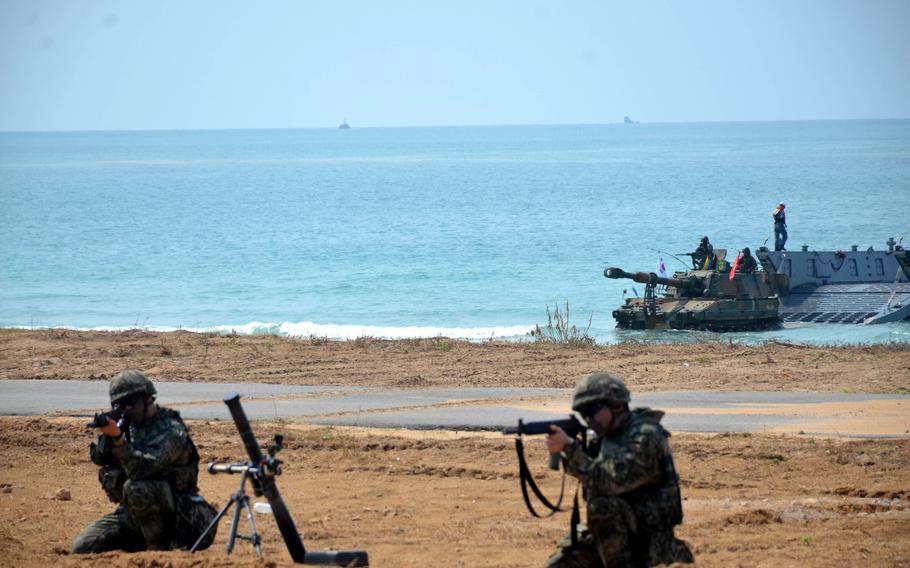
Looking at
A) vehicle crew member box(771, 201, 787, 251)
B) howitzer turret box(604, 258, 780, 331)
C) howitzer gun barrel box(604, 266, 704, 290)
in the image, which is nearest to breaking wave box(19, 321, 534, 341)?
howitzer turret box(604, 258, 780, 331)

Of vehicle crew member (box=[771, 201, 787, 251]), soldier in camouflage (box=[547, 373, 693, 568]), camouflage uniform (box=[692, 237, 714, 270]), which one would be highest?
vehicle crew member (box=[771, 201, 787, 251])

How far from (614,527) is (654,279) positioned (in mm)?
25792

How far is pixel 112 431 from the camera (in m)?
8.37

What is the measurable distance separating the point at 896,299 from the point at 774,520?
2575 cm

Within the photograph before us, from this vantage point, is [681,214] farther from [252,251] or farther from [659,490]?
[659,490]

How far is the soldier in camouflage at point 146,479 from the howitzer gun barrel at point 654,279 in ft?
76.6

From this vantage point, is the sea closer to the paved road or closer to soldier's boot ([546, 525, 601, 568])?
the paved road

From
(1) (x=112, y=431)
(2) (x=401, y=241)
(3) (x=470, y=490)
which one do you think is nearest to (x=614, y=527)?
(1) (x=112, y=431)

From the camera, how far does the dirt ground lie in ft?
30.3

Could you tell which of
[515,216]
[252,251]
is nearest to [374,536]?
[252,251]

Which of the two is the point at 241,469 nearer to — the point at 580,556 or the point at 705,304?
the point at 580,556

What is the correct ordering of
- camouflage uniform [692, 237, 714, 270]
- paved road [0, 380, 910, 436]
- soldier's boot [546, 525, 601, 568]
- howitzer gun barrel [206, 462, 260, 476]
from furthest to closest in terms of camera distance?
camouflage uniform [692, 237, 714, 270] → paved road [0, 380, 910, 436] → howitzer gun barrel [206, 462, 260, 476] → soldier's boot [546, 525, 601, 568]

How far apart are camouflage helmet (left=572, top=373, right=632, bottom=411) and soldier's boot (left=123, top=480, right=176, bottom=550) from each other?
333 cm

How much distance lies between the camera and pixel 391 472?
12.6 meters
